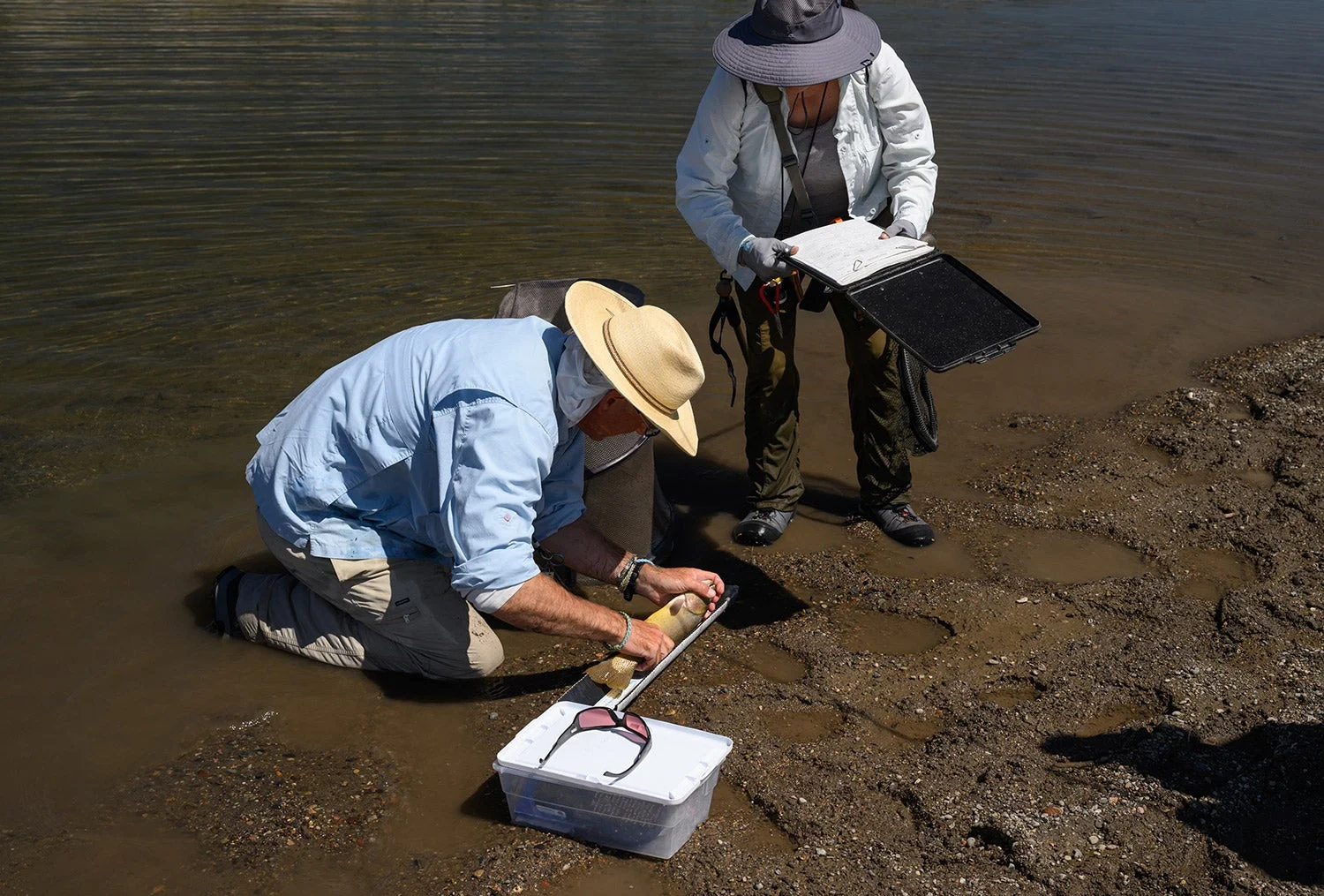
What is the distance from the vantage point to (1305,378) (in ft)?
17.5

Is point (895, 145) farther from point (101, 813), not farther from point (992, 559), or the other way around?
point (101, 813)

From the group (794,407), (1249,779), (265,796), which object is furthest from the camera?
(794,407)

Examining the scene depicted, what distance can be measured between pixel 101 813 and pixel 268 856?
509 mm

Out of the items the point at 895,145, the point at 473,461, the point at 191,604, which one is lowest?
the point at 191,604

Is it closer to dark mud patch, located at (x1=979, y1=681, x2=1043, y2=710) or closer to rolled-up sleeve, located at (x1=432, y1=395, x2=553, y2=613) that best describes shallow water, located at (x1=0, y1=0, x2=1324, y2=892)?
rolled-up sleeve, located at (x1=432, y1=395, x2=553, y2=613)

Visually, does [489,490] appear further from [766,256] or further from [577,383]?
[766,256]

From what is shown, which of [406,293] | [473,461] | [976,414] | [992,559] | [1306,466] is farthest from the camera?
[406,293]

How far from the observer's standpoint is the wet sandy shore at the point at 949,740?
273cm

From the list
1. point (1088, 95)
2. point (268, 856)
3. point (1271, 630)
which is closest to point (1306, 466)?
point (1271, 630)

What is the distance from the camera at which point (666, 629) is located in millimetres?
3439

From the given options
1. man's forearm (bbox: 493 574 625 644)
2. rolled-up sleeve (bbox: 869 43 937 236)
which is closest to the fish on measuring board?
man's forearm (bbox: 493 574 625 644)

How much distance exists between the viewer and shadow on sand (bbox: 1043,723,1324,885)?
105 inches

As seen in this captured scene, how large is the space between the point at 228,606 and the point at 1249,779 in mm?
3002

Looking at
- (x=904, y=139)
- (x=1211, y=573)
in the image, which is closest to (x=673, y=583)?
A: (x=904, y=139)
